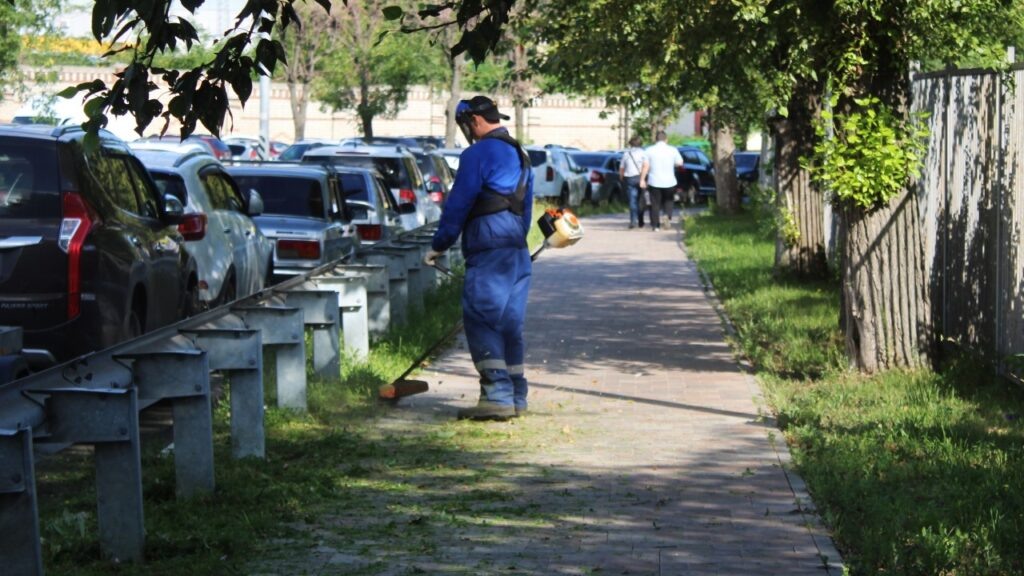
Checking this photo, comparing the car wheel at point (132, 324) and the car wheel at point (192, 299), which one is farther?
the car wheel at point (192, 299)

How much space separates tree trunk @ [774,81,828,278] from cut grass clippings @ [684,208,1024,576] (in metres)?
4.28

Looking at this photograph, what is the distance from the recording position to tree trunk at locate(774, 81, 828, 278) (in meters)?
18.8

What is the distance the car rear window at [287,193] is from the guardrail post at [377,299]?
11.0ft

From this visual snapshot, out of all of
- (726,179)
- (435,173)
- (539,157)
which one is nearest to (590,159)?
(539,157)

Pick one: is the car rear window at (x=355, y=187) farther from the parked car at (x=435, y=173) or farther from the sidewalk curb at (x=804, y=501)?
the sidewalk curb at (x=804, y=501)

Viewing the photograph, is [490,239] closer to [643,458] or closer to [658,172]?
[643,458]

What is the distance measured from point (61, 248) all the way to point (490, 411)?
2704 millimetres

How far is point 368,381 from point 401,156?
13.1 metres

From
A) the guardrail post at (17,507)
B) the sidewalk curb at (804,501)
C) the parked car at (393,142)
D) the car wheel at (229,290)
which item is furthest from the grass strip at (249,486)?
the parked car at (393,142)

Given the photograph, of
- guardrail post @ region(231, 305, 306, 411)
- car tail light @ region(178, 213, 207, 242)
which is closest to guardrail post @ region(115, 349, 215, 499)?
guardrail post @ region(231, 305, 306, 411)

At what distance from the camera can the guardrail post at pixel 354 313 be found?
1241 cm

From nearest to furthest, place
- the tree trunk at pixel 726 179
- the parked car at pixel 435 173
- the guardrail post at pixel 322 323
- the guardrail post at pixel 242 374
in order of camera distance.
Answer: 1. the guardrail post at pixel 242 374
2. the guardrail post at pixel 322 323
3. the parked car at pixel 435 173
4. the tree trunk at pixel 726 179

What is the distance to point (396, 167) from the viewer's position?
24625mm

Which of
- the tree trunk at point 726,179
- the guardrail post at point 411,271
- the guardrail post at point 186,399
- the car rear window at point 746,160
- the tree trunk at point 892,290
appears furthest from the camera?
the car rear window at point 746,160
